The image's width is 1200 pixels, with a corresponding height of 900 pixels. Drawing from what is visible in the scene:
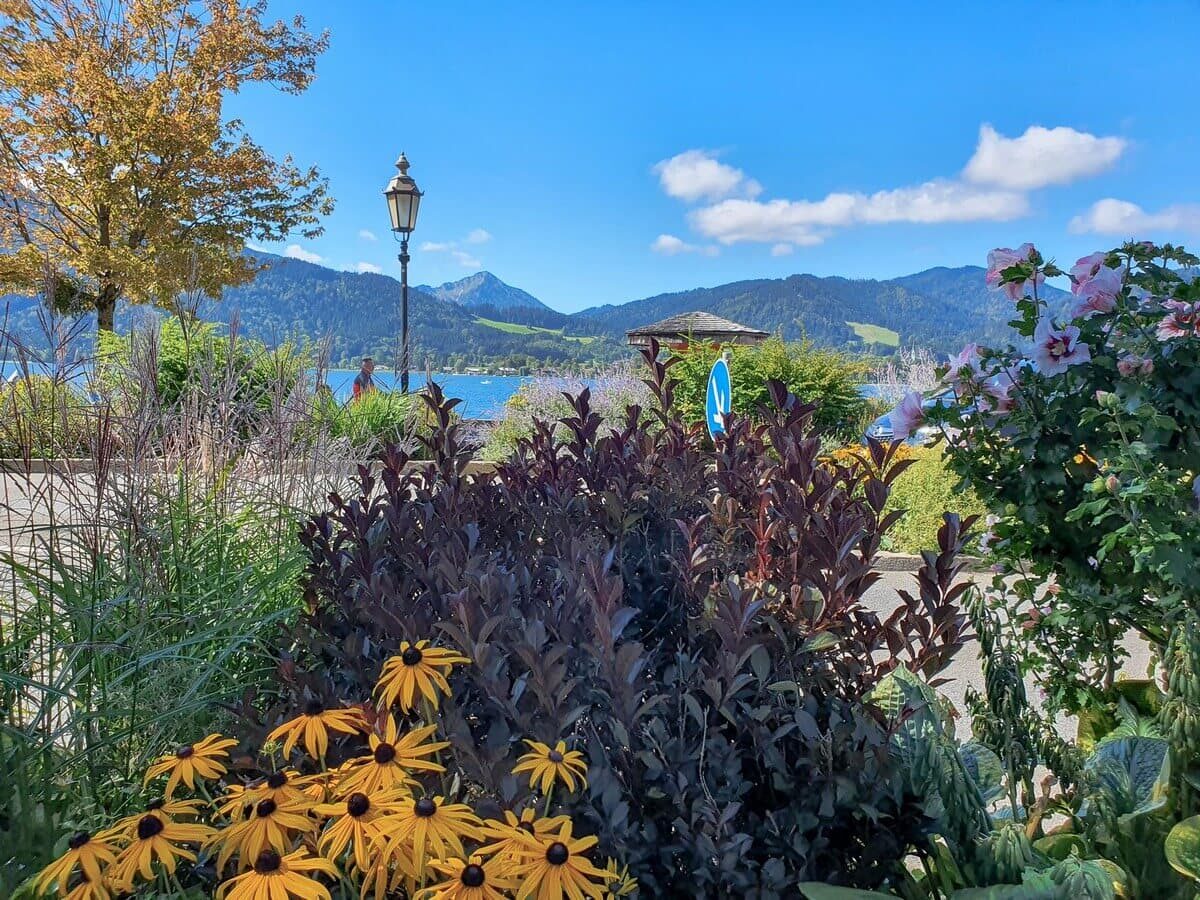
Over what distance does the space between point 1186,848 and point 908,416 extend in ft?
3.78

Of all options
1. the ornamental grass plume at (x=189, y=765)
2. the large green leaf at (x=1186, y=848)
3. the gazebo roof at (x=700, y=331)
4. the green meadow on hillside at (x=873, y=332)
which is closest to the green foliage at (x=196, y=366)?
the ornamental grass plume at (x=189, y=765)

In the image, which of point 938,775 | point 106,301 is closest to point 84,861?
point 938,775

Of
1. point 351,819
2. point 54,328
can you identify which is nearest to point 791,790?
point 351,819

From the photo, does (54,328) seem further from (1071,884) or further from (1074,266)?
(1074,266)

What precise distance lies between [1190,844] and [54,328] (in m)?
2.97

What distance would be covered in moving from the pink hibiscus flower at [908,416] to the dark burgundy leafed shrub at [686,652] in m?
0.35

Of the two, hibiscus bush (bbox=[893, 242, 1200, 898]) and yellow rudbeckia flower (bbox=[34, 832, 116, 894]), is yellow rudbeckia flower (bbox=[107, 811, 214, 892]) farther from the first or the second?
hibiscus bush (bbox=[893, 242, 1200, 898])

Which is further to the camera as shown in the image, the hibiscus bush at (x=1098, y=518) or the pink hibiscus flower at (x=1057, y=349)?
the pink hibiscus flower at (x=1057, y=349)

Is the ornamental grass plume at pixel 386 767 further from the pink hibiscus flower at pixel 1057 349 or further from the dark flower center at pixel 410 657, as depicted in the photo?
the pink hibiscus flower at pixel 1057 349

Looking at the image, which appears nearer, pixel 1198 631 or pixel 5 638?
pixel 1198 631

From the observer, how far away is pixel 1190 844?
56.1 inches

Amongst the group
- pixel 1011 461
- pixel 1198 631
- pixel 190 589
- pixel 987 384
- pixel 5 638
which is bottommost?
pixel 5 638

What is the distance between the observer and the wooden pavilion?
41.9 ft

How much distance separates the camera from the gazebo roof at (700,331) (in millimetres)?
13656
